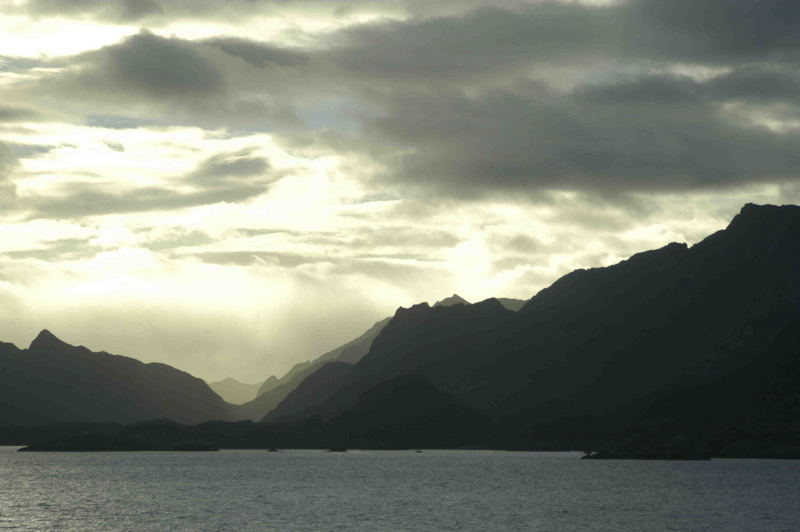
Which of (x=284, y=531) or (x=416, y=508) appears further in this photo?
(x=416, y=508)

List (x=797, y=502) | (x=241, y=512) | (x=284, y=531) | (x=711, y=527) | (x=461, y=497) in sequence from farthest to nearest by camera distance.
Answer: (x=461, y=497) → (x=797, y=502) → (x=241, y=512) → (x=711, y=527) → (x=284, y=531)

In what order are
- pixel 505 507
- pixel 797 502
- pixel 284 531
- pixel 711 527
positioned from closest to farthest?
pixel 284 531, pixel 711 527, pixel 505 507, pixel 797 502

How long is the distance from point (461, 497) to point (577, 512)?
39987mm

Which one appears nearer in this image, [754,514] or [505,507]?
[754,514]

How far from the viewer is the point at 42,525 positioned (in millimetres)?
135750

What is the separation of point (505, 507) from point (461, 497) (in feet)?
92.8

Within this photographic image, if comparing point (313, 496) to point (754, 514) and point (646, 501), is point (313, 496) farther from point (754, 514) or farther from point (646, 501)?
point (754, 514)

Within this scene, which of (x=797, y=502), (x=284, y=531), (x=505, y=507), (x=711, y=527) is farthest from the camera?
(x=797, y=502)

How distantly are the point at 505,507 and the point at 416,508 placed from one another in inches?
619

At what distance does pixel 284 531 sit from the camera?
130 m

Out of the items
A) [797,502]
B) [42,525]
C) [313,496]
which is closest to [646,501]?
[797,502]

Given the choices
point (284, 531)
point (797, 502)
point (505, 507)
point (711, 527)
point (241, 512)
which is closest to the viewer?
point (284, 531)

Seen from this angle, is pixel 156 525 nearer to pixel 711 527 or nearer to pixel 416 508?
pixel 416 508

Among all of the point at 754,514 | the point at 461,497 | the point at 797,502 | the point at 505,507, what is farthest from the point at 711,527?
the point at 461,497
